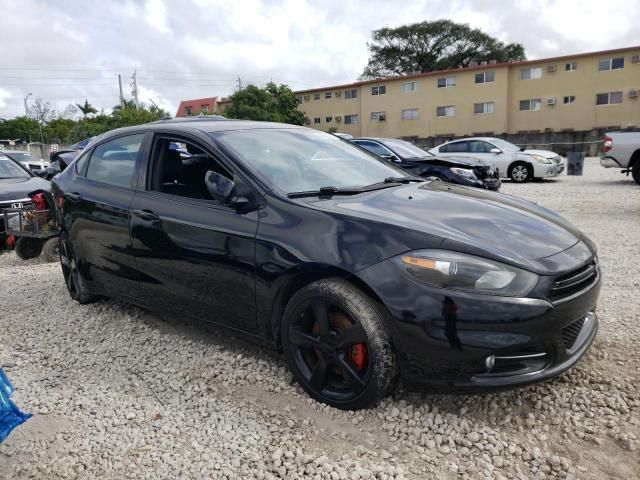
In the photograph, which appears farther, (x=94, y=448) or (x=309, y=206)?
(x=309, y=206)

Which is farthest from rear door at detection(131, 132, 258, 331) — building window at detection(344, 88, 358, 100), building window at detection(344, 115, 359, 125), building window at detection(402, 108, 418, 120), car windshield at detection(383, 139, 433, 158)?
building window at detection(344, 88, 358, 100)

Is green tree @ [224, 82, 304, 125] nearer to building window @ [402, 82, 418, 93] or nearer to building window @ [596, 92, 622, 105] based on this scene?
building window @ [402, 82, 418, 93]

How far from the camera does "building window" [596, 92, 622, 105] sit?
108 ft

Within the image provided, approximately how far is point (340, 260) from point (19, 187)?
22.8ft

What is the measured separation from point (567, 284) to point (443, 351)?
684 mm

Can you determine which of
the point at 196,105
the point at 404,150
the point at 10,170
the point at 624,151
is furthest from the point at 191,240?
the point at 196,105

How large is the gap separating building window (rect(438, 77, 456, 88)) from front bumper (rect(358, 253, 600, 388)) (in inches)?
1523

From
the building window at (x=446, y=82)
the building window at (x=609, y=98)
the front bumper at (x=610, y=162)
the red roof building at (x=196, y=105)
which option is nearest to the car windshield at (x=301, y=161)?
the front bumper at (x=610, y=162)

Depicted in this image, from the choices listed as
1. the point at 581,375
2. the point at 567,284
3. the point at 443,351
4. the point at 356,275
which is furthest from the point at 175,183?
the point at 581,375

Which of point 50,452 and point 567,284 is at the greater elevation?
point 567,284

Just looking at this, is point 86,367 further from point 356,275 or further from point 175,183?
point 356,275

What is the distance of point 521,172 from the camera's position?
1459 centimetres

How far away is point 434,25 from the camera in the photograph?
176ft

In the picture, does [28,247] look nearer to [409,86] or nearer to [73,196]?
[73,196]
